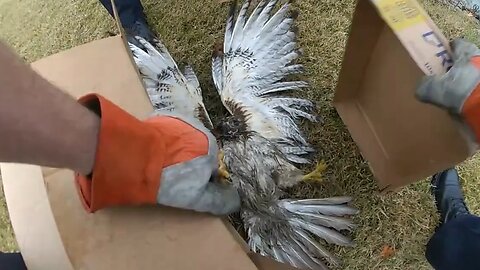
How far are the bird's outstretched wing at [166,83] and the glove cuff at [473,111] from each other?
0.44m

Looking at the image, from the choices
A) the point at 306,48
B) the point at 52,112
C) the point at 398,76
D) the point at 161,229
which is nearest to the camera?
the point at 52,112

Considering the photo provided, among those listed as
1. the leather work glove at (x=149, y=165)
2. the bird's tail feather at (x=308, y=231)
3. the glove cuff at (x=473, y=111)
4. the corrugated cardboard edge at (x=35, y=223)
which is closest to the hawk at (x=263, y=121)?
the bird's tail feather at (x=308, y=231)

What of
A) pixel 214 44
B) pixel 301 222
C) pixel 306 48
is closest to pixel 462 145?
pixel 301 222

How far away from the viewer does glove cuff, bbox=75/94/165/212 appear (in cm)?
58

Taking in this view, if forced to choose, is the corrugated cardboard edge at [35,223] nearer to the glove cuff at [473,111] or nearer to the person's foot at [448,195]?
the glove cuff at [473,111]

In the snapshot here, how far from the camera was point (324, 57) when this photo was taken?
114 cm

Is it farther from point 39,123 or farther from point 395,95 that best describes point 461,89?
point 39,123

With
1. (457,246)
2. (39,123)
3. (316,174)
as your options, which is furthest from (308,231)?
(39,123)

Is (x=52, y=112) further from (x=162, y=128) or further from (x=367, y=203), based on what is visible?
(x=367, y=203)

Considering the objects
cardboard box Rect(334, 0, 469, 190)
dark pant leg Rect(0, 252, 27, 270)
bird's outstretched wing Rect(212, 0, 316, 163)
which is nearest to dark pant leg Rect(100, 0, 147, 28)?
bird's outstretched wing Rect(212, 0, 316, 163)

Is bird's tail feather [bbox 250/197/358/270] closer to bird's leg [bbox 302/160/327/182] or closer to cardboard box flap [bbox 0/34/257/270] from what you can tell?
bird's leg [bbox 302/160/327/182]

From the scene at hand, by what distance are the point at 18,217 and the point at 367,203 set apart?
62 cm

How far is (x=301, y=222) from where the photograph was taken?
0.91 meters

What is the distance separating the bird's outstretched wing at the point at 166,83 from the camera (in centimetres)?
96
